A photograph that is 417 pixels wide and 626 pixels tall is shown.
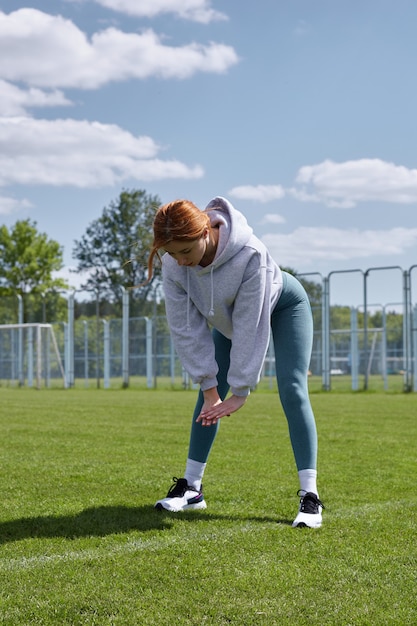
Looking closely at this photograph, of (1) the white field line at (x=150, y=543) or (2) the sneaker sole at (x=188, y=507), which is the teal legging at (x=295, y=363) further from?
(2) the sneaker sole at (x=188, y=507)

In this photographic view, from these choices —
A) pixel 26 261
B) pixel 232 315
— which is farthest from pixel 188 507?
pixel 26 261

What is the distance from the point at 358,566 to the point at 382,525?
823mm

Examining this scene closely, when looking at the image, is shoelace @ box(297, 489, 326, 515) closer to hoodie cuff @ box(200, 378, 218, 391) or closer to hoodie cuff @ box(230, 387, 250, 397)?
hoodie cuff @ box(230, 387, 250, 397)

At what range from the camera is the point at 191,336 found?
4.16 metres

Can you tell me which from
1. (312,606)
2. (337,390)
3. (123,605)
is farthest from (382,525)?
(337,390)

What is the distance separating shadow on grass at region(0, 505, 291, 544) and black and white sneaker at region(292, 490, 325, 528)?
137mm

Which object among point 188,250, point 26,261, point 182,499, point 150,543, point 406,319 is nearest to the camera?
point 150,543

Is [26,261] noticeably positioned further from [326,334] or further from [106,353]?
[326,334]

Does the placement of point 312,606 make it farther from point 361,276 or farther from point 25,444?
point 361,276

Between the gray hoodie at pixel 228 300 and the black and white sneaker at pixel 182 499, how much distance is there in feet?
2.09

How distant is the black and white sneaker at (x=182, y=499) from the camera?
4.34 metres

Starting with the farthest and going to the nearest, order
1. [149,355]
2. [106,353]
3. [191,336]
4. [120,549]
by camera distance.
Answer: [106,353] → [149,355] → [191,336] → [120,549]

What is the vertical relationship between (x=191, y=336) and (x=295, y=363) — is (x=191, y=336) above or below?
above

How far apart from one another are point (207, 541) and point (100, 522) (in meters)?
0.65
